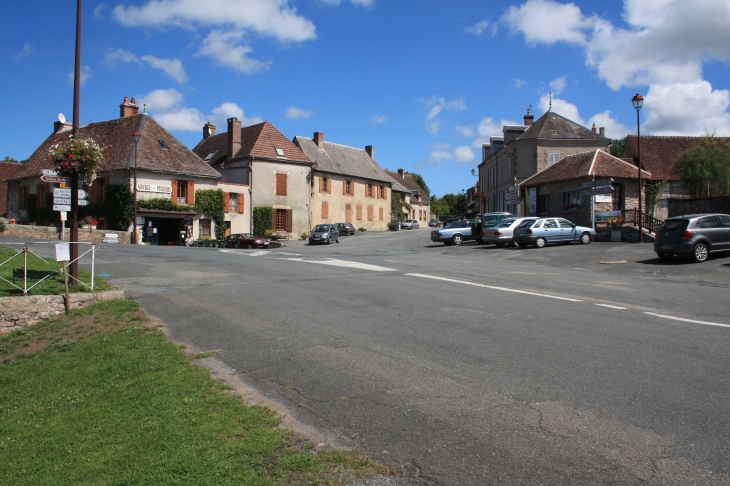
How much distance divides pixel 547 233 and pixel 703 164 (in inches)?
698

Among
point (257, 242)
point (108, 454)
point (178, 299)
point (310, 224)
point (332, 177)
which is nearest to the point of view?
point (108, 454)

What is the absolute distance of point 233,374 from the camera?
259 inches

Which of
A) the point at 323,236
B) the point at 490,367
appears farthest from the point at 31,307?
the point at 323,236

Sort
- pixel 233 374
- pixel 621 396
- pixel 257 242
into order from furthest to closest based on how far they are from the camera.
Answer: pixel 257 242
pixel 233 374
pixel 621 396

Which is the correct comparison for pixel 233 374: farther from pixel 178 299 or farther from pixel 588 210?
pixel 588 210

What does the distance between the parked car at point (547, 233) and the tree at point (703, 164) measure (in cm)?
1459

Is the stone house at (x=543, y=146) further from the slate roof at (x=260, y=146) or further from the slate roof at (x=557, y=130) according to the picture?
the slate roof at (x=260, y=146)

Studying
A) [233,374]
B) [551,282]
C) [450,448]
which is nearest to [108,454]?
[233,374]

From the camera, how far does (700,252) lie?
18.4 metres

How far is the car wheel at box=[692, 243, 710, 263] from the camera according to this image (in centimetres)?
1825

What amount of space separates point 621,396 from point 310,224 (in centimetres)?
4793

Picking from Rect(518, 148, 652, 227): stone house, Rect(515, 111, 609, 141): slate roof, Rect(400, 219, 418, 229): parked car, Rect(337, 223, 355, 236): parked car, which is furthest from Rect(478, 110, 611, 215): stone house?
Rect(400, 219, 418, 229): parked car

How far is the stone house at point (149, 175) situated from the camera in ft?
130

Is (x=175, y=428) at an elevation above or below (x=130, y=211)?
below
